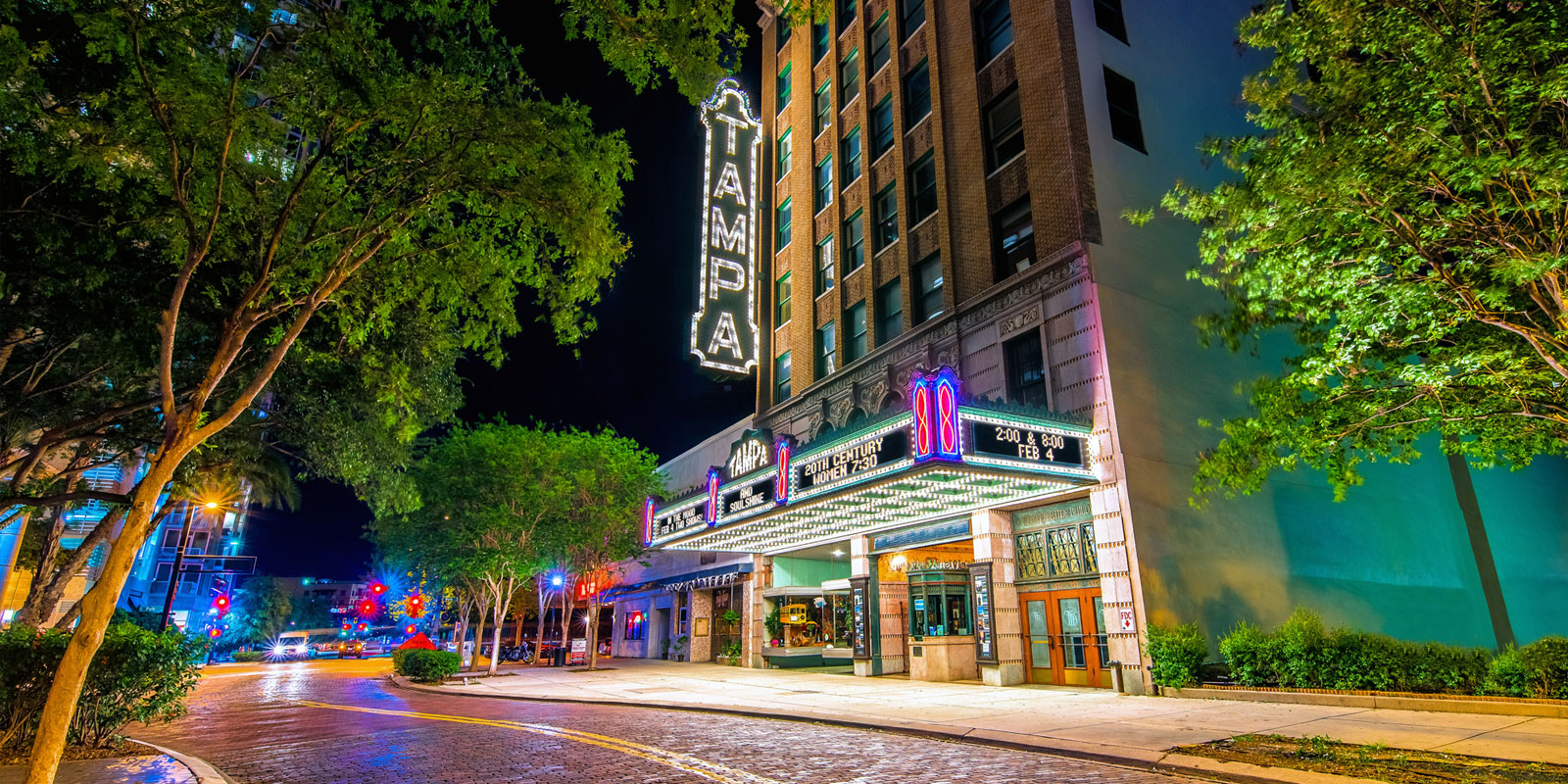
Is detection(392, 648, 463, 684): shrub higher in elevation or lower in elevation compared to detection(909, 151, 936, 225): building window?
lower

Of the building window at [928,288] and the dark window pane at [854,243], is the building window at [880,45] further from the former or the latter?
the building window at [928,288]

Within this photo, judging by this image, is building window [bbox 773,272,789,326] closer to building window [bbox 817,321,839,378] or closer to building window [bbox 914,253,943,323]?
building window [bbox 817,321,839,378]

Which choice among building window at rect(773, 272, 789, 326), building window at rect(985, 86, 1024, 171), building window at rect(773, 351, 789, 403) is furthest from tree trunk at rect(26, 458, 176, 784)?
building window at rect(773, 272, 789, 326)

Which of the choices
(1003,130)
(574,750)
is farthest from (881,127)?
(574,750)

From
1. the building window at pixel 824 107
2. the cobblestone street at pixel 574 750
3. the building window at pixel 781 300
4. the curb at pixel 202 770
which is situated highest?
the building window at pixel 824 107

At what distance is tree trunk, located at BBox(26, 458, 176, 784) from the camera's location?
6430mm

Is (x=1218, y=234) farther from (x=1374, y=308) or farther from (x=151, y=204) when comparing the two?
(x=151, y=204)

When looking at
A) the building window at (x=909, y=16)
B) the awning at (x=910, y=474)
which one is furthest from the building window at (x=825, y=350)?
the building window at (x=909, y=16)

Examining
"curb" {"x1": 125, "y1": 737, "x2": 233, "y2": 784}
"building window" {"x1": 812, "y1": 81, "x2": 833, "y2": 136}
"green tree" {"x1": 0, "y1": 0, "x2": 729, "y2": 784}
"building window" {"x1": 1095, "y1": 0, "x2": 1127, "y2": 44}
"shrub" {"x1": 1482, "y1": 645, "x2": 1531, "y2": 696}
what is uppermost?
"building window" {"x1": 812, "y1": 81, "x2": 833, "y2": 136}

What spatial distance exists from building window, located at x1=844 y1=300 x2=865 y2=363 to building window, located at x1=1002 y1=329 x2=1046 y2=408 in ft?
26.0

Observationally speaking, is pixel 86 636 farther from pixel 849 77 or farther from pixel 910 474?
pixel 849 77

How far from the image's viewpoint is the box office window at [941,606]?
902 inches

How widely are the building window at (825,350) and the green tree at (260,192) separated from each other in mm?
17378

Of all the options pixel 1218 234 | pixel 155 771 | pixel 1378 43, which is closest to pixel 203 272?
pixel 155 771
